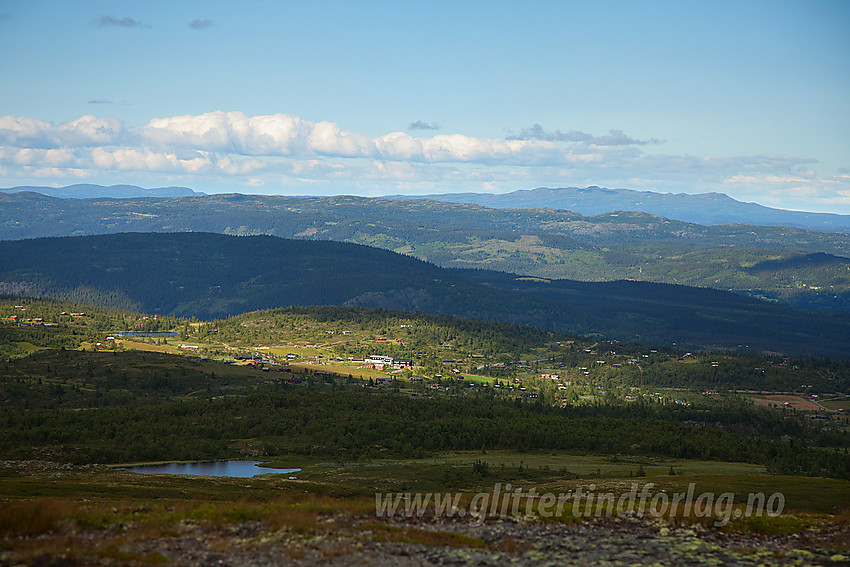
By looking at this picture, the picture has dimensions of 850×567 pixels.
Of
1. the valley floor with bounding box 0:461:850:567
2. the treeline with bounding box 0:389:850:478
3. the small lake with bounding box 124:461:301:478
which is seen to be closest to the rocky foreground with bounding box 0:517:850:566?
the valley floor with bounding box 0:461:850:567

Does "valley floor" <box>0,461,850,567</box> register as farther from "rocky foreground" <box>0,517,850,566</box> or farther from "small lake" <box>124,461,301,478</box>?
"small lake" <box>124,461,301,478</box>

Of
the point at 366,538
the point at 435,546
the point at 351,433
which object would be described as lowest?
the point at 351,433

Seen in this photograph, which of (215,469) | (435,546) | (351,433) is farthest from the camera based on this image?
(351,433)

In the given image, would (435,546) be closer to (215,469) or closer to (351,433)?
(215,469)

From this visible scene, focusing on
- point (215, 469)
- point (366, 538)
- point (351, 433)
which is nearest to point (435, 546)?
point (366, 538)

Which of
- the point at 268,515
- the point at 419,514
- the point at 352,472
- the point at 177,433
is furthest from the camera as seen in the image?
the point at 177,433

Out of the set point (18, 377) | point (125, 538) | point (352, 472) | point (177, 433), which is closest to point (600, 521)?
point (125, 538)

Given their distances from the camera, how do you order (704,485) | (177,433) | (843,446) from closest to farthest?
(704,485)
(177,433)
(843,446)

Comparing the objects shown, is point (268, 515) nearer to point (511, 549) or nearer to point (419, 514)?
point (419, 514)

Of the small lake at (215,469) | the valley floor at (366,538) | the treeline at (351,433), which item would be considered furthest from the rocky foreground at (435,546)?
the treeline at (351,433)
